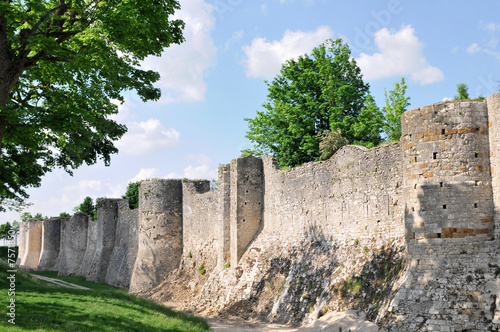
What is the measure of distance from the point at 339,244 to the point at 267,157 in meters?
6.80

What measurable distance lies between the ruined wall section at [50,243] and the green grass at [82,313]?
3665 cm

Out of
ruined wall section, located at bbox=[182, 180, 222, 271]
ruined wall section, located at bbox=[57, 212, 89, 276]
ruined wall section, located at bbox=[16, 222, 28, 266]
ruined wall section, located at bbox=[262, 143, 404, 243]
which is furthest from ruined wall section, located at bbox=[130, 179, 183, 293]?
ruined wall section, located at bbox=[16, 222, 28, 266]

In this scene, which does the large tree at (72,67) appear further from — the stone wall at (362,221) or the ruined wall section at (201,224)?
the ruined wall section at (201,224)

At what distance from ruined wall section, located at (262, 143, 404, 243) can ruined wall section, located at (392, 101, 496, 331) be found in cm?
203

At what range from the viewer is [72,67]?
52.3 feet

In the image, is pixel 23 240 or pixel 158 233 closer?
pixel 158 233

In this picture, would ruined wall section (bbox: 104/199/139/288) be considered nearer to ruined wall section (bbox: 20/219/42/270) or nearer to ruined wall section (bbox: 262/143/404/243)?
ruined wall section (bbox: 262/143/404/243)

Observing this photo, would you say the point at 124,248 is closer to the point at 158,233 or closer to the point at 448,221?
the point at 158,233

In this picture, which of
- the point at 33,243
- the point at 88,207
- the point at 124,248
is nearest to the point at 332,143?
the point at 124,248

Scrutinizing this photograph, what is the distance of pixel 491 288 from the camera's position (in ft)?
40.5

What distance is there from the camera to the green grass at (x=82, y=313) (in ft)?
42.4

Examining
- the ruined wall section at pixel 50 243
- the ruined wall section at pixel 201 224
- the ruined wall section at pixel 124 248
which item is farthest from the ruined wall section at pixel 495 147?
the ruined wall section at pixel 50 243

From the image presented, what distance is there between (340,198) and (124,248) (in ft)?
66.6

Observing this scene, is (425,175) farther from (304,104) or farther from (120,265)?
(120,265)
